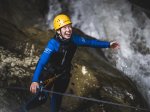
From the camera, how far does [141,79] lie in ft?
26.8

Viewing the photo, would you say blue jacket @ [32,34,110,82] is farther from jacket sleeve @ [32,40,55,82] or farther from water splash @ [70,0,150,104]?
water splash @ [70,0,150,104]

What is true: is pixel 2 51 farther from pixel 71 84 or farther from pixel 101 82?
pixel 101 82

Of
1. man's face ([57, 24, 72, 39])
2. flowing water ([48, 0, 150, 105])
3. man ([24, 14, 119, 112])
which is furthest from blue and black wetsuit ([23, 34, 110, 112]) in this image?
flowing water ([48, 0, 150, 105])

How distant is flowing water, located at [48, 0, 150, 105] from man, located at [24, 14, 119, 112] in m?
2.81

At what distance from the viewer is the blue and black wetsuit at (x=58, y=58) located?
518 centimetres

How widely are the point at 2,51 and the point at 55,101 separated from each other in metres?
1.77

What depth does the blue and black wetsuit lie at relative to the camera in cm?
518

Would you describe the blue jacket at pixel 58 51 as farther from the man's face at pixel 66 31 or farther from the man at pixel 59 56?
the man's face at pixel 66 31

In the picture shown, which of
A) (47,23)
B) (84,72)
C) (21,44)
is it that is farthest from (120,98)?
(47,23)

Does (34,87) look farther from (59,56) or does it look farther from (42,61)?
(59,56)

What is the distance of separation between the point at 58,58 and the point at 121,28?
481 centimetres

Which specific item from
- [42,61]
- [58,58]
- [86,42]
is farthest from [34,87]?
[86,42]

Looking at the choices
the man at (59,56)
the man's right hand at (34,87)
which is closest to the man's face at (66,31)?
the man at (59,56)

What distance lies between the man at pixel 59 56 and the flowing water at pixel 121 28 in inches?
111
